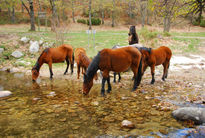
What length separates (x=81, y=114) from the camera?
15.4ft

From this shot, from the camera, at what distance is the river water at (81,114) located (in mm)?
3766

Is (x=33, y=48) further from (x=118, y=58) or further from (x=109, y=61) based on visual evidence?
(x=118, y=58)

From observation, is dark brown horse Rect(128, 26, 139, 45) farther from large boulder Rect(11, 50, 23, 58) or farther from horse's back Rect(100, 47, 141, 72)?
large boulder Rect(11, 50, 23, 58)

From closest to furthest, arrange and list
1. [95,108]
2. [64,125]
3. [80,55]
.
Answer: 1. [64,125]
2. [95,108]
3. [80,55]

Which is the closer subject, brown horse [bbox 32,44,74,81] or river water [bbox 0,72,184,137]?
river water [bbox 0,72,184,137]

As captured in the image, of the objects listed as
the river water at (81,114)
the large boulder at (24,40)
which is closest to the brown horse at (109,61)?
the river water at (81,114)

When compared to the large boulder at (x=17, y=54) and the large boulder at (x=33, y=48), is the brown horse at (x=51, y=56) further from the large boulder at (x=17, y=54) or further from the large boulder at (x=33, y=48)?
the large boulder at (x=17, y=54)

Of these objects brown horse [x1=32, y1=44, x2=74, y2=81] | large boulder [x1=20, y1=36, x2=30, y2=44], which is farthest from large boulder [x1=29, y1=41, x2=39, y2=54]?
brown horse [x1=32, y1=44, x2=74, y2=81]

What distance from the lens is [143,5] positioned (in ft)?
130

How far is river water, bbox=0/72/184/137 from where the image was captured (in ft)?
12.4

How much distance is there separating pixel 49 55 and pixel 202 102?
305 inches

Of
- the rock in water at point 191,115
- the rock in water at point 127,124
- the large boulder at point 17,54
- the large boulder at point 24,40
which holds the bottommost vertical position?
the rock in water at point 127,124

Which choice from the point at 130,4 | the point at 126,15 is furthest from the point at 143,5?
the point at 126,15

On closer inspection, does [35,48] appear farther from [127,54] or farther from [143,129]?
[143,129]
